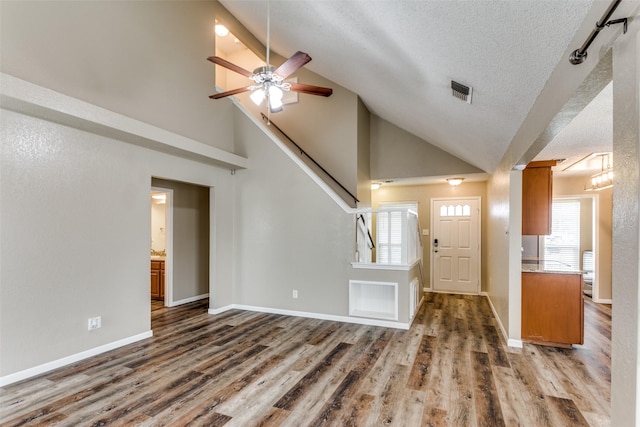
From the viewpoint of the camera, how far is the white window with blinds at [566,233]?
676 cm

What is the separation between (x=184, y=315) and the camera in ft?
16.4

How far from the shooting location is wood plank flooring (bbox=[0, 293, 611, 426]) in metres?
2.33

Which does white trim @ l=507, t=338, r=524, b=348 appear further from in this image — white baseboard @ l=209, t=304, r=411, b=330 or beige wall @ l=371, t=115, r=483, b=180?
beige wall @ l=371, t=115, r=483, b=180

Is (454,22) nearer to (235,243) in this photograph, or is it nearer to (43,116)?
(43,116)

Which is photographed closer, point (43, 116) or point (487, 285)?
point (43, 116)

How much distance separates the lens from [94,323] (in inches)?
134

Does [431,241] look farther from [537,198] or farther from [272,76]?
[272,76]

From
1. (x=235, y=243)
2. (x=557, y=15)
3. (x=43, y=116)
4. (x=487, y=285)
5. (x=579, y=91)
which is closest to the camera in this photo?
(x=557, y=15)

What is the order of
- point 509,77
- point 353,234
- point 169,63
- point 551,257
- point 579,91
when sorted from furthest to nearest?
point 551,257, point 353,234, point 169,63, point 509,77, point 579,91

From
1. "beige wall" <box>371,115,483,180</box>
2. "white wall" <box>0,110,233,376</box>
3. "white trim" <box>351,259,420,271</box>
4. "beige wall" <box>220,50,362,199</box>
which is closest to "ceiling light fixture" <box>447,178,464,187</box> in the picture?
"beige wall" <box>371,115,483,180</box>

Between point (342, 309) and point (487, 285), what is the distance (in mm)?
3453

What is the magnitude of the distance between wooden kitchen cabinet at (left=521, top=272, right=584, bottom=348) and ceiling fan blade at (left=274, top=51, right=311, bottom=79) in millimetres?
3522

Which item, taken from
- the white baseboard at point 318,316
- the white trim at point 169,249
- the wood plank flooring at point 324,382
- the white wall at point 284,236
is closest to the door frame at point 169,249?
the white trim at point 169,249

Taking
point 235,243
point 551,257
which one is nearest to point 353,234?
point 235,243
